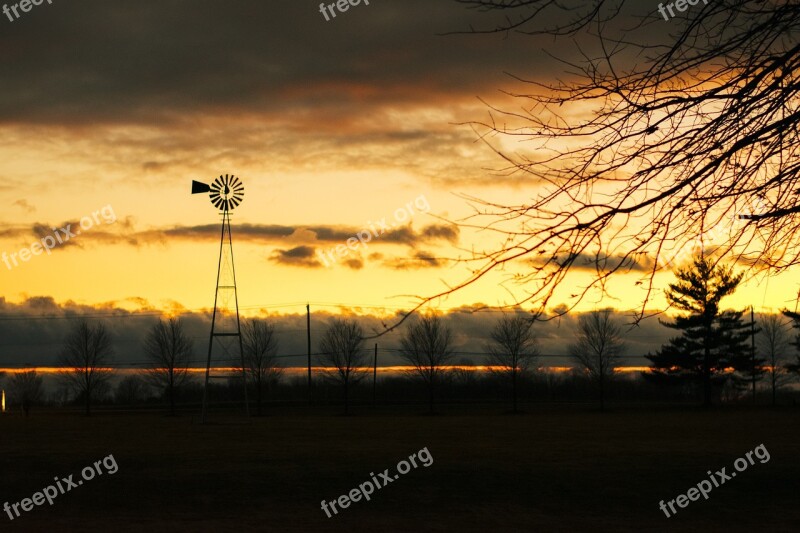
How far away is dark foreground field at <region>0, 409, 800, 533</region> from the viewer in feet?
63.6

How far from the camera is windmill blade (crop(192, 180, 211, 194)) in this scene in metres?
53.1

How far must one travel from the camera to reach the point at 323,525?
62.2ft

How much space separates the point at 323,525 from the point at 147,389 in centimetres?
11069

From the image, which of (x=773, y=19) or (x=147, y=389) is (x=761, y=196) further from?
(x=147, y=389)

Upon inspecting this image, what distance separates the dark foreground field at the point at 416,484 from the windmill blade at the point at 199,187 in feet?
60.5

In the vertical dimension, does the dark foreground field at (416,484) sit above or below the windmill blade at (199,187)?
below

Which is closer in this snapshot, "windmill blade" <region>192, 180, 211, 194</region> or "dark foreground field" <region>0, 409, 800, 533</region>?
"dark foreground field" <region>0, 409, 800, 533</region>

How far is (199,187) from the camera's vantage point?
53.3 metres

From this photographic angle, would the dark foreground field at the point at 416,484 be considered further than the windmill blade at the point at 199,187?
No

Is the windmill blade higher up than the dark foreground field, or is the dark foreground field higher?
the windmill blade

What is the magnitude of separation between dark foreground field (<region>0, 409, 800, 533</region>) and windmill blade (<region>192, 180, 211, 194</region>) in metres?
18.4

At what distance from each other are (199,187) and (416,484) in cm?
3330

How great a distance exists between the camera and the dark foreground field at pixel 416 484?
1938 cm

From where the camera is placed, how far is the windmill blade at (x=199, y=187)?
5306 cm
